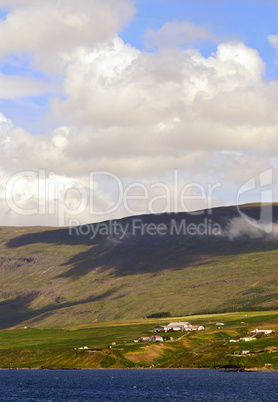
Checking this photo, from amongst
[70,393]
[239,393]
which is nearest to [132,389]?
[70,393]

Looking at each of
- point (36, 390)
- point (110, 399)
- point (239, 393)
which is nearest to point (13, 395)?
point (36, 390)

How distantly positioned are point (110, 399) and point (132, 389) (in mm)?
25088

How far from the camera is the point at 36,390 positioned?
634 ft

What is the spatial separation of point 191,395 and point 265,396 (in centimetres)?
1991

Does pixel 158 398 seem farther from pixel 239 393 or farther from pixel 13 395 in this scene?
pixel 13 395

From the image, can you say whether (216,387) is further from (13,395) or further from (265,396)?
(13,395)

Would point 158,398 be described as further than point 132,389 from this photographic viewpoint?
No

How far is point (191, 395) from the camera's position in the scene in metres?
172

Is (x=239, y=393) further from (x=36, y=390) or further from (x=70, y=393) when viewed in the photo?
(x=36, y=390)

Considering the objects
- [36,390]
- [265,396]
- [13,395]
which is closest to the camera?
[265,396]

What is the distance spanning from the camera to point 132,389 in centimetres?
19050

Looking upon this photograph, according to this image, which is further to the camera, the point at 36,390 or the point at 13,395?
the point at 36,390

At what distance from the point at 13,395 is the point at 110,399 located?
31.0m

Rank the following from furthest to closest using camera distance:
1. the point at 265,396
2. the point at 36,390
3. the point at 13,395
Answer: the point at 36,390, the point at 13,395, the point at 265,396
